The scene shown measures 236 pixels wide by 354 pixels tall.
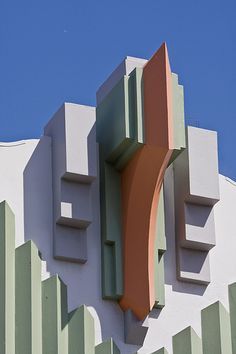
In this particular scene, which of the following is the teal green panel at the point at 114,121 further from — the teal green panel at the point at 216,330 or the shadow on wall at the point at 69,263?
the teal green panel at the point at 216,330

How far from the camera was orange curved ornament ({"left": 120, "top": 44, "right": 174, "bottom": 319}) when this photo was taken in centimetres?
2208

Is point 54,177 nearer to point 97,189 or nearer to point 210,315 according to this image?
point 97,189

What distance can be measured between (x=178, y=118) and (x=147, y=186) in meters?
0.86

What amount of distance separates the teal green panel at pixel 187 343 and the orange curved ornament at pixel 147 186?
48cm

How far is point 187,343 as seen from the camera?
Answer: 21953 millimetres

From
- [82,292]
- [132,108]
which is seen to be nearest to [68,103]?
[132,108]

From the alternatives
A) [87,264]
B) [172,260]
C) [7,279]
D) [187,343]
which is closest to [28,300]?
[7,279]

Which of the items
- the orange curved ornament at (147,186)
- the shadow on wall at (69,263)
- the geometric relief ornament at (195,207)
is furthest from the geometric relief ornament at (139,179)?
the geometric relief ornament at (195,207)

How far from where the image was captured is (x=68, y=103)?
22.5 metres

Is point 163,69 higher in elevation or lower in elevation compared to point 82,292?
higher

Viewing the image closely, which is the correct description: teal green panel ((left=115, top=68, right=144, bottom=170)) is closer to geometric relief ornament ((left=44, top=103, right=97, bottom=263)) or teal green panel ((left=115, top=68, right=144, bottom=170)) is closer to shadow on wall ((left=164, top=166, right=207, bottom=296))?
geometric relief ornament ((left=44, top=103, right=97, bottom=263))

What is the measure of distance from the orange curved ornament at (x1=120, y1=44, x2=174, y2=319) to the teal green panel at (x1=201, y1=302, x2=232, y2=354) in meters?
0.69

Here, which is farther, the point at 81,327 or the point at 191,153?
the point at 191,153

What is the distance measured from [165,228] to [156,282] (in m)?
0.79
